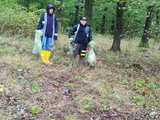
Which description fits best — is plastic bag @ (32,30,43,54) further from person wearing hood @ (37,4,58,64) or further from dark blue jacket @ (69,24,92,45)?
dark blue jacket @ (69,24,92,45)

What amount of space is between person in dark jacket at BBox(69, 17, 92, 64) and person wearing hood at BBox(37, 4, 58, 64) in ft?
2.27

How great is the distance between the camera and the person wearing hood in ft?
53.7

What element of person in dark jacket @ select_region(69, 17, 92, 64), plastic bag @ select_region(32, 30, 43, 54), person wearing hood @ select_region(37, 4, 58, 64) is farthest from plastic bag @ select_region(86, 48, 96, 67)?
plastic bag @ select_region(32, 30, 43, 54)

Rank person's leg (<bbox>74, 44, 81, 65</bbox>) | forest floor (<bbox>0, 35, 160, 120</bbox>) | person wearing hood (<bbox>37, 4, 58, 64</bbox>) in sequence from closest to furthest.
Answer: forest floor (<bbox>0, 35, 160, 120</bbox>) → person wearing hood (<bbox>37, 4, 58, 64</bbox>) → person's leg (<bbox>74, 44, 81, 65</bbox>)

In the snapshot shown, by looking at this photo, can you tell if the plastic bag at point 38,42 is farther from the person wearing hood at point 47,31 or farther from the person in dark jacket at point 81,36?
the person in dark jacket at point 81,36

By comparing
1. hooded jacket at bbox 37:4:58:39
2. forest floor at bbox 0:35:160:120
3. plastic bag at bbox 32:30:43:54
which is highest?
hooded jacket at bbox 37:4:58:39

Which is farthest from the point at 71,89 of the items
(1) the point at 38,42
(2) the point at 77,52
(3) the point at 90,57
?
(1) the point at 38,42

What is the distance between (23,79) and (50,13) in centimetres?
307

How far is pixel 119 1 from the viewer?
63.7ft

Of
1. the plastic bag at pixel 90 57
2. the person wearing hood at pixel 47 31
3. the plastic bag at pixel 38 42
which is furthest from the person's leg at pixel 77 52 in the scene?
the plastic bag at pixel 38 42

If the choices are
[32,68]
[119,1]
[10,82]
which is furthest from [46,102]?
[119,1]

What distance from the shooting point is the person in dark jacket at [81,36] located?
16.5m

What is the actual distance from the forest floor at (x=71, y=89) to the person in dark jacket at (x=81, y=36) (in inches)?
21.7

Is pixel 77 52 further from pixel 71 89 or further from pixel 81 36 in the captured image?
pixel 71 89
